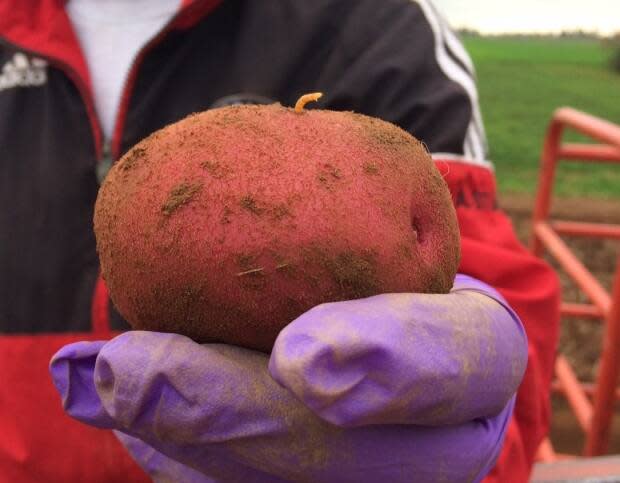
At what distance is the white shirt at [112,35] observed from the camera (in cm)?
114

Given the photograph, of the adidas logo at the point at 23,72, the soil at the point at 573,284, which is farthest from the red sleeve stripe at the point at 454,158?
the soil at the point at 573,284

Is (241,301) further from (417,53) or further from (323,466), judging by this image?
(417,53)

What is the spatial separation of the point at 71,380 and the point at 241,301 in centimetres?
23

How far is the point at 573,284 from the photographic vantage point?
4.21m

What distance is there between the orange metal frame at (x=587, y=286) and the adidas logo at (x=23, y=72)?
1416mm

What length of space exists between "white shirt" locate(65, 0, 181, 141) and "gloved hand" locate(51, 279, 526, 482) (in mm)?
552

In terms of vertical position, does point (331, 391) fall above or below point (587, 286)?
above

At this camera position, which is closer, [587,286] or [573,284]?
[587,286]

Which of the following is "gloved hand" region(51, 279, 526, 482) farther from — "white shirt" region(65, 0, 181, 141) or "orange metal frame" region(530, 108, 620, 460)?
"orange metal frame" region(530, 108, 620, 460)

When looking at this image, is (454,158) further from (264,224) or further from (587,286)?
(587,286)

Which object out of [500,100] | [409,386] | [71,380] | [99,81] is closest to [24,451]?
[71,380]

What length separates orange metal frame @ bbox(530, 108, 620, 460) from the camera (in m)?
1.85

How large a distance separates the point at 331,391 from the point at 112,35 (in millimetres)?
839

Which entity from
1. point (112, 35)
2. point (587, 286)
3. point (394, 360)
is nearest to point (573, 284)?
point (587, 286)
